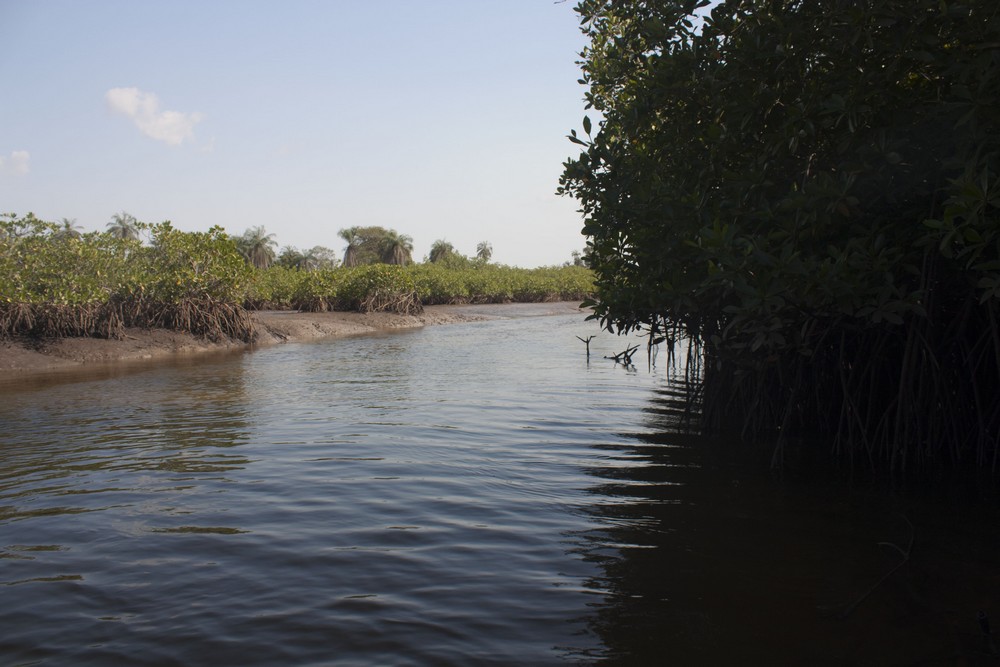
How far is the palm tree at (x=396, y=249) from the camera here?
196 feet

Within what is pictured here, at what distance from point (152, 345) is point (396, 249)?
1676 inches

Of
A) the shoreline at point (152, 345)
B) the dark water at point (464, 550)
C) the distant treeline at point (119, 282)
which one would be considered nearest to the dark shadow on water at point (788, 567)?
the dark water at point (464, 550)

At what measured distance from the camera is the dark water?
134 inches

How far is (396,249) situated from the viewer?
196 ft

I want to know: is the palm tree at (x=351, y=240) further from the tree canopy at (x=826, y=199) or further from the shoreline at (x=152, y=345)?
the tree canopy at (x=826, y=199)

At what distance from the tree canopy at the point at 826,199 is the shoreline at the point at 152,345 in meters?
11.6

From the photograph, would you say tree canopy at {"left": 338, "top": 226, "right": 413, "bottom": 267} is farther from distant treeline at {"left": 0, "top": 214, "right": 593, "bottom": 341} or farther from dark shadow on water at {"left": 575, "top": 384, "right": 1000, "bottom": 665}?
dark shadow on water at {"left": 575, "top": 384, "right": 1000, "bottom": 665}

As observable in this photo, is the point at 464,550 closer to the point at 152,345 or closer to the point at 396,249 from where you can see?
the point at 152,345

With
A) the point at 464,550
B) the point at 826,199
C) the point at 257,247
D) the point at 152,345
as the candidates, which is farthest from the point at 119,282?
the point at 257,247

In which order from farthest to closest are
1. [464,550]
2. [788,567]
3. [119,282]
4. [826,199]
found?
[119,282], [826,199], [464,550], [788,567]

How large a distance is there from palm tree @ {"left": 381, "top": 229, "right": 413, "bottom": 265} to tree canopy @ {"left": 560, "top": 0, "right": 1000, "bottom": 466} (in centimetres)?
5318

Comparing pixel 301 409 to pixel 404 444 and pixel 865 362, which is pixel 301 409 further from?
pixel 865 362

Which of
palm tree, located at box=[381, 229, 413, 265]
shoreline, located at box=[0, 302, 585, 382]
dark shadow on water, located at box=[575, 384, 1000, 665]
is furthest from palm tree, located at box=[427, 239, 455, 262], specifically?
dark shadow on water, located at box=[575, 384, 1000, 665]

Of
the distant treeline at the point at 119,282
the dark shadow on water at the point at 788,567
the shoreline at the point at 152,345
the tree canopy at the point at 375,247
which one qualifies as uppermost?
the tree canopy at the point at 375,247
